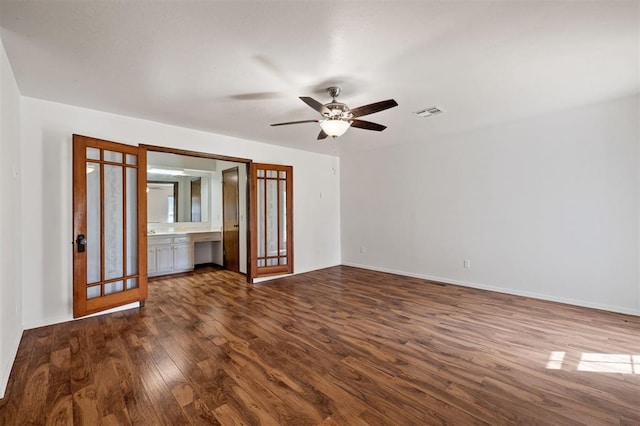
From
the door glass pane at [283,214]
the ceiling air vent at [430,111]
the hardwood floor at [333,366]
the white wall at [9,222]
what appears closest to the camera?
the hardwood floor at [333,366]

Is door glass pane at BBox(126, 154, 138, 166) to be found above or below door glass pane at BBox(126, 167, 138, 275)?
above

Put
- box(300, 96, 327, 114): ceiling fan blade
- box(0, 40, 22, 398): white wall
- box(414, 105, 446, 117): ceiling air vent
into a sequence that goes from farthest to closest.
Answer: box(414, 105, 446, 117): ceiling air vent
box(300, 96, 327, 114): ceiling fan blade
box(0, 40, 22, 398): white wall

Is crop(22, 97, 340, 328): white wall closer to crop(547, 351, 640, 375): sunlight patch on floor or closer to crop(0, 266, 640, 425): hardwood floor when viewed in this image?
crop(0, 266, 640, 425): hardwood floor

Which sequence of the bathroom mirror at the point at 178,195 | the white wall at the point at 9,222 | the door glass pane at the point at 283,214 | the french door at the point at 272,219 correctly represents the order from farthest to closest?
the bathroom mirror at the point at 178,195 → the door glass pane at the point at 283,214 → the french door at the point at 272,219 → the white wall at the point at 9,222

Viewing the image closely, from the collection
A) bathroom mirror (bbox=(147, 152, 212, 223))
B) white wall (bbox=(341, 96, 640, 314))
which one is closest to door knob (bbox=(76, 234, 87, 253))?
bathroom mirror (bbox=(147, 152, 212, 223))

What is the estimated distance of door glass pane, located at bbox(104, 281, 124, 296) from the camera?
11.5 ft

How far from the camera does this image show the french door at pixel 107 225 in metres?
3.17

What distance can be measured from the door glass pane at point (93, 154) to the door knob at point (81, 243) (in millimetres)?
924

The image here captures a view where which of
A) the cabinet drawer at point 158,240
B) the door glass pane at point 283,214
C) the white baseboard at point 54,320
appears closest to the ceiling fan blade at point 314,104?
the door glass pane at point 283,214

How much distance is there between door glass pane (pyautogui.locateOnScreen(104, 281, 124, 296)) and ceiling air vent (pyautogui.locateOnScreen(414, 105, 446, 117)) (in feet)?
14.5

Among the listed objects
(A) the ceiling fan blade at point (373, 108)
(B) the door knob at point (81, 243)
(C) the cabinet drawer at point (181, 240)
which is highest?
(A) the ceiling fan blade at point (373, 108)

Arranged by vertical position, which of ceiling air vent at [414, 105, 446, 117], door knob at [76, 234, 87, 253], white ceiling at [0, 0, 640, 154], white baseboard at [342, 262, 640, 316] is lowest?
white baseboard at [342, 262, 640, 316]

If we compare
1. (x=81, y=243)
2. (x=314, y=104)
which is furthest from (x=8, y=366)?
(x=314, y=104)

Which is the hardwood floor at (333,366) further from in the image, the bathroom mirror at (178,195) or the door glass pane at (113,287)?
the bathroom mirror at (178,195)
